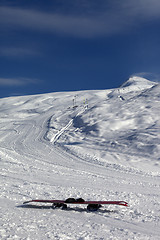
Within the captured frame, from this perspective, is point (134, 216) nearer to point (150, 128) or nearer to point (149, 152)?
point (149, 152)

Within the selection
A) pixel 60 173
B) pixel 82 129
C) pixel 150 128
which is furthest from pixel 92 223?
pixel 82 129

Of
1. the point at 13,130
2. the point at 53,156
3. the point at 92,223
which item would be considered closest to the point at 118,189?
the point at 92,223

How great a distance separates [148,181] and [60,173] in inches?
171

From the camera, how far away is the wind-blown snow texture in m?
5.80

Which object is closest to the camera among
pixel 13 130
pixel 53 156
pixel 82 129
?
pixel 53 156

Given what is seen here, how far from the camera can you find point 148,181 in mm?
11875

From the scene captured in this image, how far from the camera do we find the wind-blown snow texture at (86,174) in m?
5.80

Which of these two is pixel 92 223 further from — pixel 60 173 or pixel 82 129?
pixel 82 129

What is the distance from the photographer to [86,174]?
13141 mm

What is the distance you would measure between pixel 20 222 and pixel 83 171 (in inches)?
314

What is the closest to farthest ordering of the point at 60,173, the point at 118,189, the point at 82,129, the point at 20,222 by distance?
the point at 20,222 < the point at 118,189 < the point at 60,173 < the point at 82,129

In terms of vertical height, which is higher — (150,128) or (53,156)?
(150,128)

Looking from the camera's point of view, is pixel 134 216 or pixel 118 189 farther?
pixel 118 189

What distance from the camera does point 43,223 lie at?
6039mm
